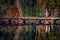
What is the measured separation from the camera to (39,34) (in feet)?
7.82

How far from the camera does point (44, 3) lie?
2.64 metres

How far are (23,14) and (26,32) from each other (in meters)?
0.36

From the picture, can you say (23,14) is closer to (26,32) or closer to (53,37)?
(26,32)

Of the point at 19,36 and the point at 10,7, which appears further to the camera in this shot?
the point at 10,7

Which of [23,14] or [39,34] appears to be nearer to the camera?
[39,34]

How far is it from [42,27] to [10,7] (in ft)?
1.98

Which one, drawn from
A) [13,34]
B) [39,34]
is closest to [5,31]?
[13,34]

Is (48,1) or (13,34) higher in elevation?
(48,1)

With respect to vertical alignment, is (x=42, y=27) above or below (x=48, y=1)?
below

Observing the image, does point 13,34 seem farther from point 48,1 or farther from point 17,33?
point 48,1

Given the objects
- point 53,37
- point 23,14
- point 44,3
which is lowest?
point 53,37

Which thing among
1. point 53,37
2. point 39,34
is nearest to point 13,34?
point 39,34

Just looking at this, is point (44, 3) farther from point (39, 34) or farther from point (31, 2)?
point (39, 34)

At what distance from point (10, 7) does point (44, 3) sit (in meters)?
0.53
